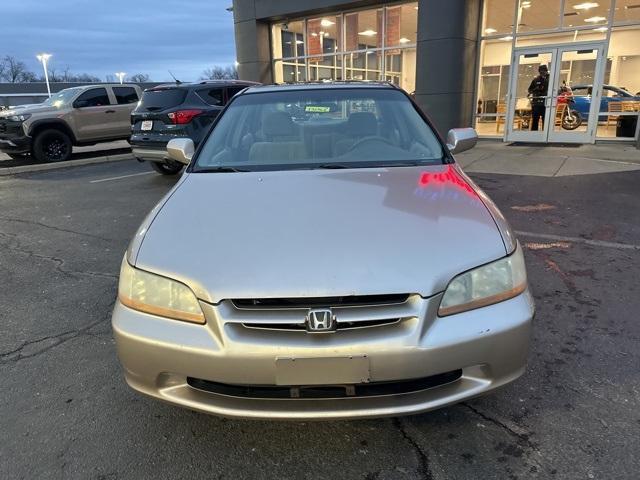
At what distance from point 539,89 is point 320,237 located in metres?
12.6

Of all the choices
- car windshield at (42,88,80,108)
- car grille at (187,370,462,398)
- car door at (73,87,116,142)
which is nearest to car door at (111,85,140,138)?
car door at (73,87,116,142)

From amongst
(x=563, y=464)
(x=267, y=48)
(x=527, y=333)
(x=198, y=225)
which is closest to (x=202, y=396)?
(x=198, y=225)

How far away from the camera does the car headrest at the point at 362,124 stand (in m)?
3.43

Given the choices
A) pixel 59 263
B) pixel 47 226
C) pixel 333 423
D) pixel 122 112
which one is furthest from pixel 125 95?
pixel 333 423

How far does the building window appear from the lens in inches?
595

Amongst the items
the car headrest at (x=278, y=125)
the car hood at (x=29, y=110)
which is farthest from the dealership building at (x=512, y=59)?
the car headrest at (x=278, y=125)

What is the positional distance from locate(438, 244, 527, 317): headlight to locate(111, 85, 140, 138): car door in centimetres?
1306

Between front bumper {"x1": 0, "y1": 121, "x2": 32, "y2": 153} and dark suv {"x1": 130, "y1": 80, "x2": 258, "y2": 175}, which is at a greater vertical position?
dark suv {"x1": 130, "y1": 80, "x2": 258, "y2": 175}

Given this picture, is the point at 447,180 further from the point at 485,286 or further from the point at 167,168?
the point at 167,168

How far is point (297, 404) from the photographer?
193 centimetres

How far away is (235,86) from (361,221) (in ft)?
26.6

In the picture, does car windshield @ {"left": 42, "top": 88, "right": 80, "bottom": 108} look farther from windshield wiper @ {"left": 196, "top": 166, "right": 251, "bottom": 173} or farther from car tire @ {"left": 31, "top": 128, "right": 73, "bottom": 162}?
windshield wiper @ {"left": 196, "top": 166, "right": 251, "bottom": 173}

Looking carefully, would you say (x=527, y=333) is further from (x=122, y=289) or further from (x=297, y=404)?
(x=122, y=289)

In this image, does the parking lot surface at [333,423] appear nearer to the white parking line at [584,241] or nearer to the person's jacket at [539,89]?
the white parking line at [584,241]
